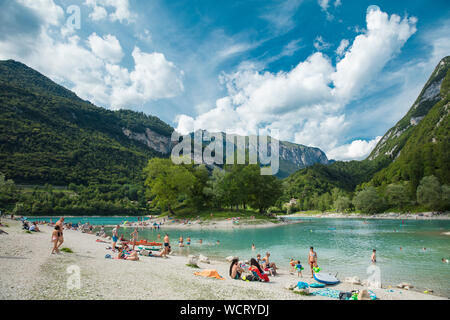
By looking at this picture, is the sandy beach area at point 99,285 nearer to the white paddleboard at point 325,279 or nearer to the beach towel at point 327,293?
the beach towel at point 327,293

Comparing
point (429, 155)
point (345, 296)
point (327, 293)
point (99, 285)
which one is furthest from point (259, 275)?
point (429, 155)

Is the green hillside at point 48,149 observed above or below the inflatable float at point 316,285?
above

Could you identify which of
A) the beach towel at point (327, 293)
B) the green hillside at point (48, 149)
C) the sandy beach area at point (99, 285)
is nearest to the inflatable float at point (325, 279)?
the sandy beach area at point (99, 285)

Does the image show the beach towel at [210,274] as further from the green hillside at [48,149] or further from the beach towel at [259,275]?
the green hillside at [48,149]

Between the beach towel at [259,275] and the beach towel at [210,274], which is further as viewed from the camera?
the beach towel at [259,275]

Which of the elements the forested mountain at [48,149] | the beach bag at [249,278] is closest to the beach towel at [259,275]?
the beach bag at [249,278]

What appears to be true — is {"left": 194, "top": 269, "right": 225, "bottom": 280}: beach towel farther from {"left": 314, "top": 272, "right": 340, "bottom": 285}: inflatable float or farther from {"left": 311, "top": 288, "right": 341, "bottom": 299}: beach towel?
{"left": 314, "top": 272, "right": 340, "bottom": 285}: inflatable float

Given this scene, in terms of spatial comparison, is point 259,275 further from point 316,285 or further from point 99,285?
point 99,285

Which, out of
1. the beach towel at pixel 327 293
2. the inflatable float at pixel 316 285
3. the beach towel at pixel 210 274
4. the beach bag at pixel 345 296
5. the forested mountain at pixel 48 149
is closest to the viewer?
the beach bag at pixel 345 296

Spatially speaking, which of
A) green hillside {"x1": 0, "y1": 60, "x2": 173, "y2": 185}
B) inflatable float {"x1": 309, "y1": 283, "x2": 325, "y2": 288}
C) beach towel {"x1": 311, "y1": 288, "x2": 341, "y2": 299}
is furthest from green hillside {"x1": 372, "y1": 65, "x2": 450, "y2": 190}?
green hillside {"x1": 0, "y1": 60, "x2": 173, "y2": 185}

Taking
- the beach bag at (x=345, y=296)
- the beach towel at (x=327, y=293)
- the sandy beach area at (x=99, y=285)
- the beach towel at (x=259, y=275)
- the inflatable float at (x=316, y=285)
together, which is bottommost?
the inflatable float at (x=316, y=285)

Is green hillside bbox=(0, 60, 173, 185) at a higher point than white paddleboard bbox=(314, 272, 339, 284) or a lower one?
higher

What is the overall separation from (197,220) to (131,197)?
93.9 metres

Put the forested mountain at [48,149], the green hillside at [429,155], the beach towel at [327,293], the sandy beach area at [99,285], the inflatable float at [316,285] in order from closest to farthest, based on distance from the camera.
A: 1. the sandy beach area at [99,285]
2. the beach towel at [327,293]
3. the inflatable float at [316,285]
4. the green hillside at [429,155]
5. the forested mountain at [48,149]
